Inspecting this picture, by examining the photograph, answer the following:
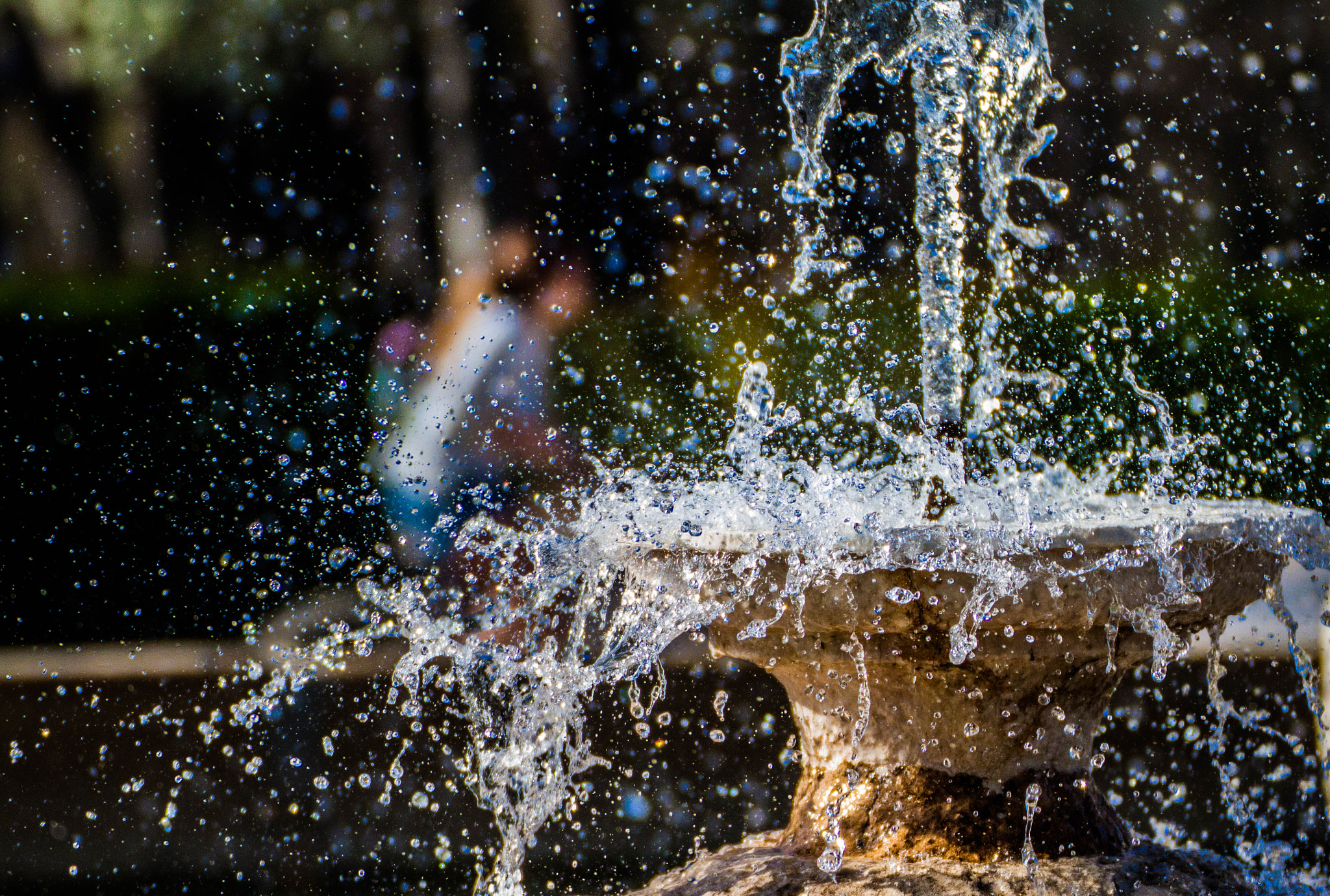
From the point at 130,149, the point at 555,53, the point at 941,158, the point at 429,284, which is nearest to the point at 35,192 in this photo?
the point at 130,149

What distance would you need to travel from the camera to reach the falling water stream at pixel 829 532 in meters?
1.97

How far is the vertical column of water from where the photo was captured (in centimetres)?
296

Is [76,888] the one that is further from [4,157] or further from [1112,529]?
[4,157]

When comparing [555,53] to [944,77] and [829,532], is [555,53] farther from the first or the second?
[829,532]

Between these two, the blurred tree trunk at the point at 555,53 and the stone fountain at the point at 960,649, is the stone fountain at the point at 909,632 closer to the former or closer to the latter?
the stone fountain at the point at 960,649

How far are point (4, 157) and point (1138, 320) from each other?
275 inches

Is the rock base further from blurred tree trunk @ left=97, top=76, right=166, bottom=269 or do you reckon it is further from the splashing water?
blurred tree trunk @ left=97, top=76, right=166, bottom=269

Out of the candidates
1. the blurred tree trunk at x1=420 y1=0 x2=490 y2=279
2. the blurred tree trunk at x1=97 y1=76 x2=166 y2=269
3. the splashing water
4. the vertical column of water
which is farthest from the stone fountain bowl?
the blurred tree trunk at x1=97 y1=76 x2=166 y2=269

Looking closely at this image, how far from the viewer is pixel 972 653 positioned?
2115 mm

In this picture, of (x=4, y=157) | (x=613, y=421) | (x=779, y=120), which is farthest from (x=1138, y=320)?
(x=4, y=157)

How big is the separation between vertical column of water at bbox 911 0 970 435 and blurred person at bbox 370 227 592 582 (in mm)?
2490

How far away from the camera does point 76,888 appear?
4.33 meters

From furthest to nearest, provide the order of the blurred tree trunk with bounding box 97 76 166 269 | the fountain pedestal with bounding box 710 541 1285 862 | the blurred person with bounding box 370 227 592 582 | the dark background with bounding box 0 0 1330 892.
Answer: the blurred tree trunk with bounding box 97 76 166 269 → the blurred person with bounding box 370 227 592 582 → the dark background with bounding box 0 0 1330 892 → the fountain pedestal with bounding box 710 541 1285 862

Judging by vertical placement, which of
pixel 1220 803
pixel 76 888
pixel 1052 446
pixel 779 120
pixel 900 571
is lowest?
pixel 1220 803
